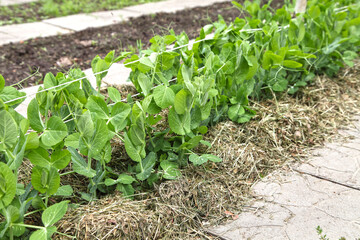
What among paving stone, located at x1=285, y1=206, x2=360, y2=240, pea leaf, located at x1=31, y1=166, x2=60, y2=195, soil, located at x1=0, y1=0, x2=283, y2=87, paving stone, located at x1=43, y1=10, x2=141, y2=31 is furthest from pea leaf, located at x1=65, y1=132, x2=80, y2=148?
paving stone, located at x1=43, y1=10, x2=141, y2=31

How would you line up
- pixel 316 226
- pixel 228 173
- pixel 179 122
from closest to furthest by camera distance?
pixel 316 226 → pixel 179 122 → pixel 228 173

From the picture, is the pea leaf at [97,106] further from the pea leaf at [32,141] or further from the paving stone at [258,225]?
the paving stone at [258,225]

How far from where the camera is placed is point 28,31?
12.5 ft

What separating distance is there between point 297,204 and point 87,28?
2858 millimetres

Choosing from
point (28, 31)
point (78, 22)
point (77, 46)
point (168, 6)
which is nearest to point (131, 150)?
point (77, 46)

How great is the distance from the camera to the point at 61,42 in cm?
340

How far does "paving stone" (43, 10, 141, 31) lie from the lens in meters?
3.98

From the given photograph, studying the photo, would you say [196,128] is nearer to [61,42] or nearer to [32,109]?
[32,109]

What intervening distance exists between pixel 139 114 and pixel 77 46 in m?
Result: 2.02

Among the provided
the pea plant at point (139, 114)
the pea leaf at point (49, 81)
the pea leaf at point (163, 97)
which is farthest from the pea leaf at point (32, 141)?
the pea leaf at point (163, 97)

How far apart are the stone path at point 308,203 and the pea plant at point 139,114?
0.30 meters

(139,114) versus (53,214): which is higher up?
(139,114)

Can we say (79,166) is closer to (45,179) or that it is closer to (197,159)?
(45,179)

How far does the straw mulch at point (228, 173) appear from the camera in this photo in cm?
142
